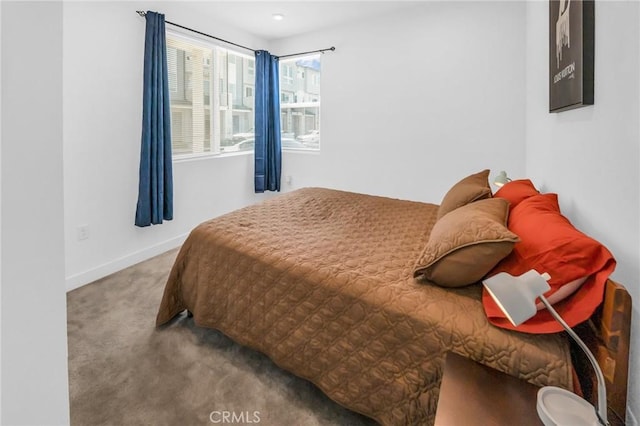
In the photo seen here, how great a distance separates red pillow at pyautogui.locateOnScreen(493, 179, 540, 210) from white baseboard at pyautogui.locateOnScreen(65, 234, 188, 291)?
306 cm

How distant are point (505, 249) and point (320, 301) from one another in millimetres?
769

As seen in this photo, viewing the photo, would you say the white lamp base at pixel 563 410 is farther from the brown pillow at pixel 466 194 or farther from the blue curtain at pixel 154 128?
the blue curtain at pixel 154 128

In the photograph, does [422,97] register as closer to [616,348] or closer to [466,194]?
[466,194]

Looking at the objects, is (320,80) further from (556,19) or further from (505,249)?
(505,249)

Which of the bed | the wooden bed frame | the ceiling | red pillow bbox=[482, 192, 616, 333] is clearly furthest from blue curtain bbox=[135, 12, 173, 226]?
the wooden bed frame

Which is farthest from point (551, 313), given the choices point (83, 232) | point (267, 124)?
point (267, 124)

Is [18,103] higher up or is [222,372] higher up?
[18,103]

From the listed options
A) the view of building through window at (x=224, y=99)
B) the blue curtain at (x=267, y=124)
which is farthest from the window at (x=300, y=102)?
the blue curtain at (x=267, y=124)

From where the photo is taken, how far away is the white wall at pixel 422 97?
131 inches

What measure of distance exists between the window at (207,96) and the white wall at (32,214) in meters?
3.30

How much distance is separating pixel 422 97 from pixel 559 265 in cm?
299

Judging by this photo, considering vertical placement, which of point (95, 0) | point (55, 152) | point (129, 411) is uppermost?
point (95, 0)

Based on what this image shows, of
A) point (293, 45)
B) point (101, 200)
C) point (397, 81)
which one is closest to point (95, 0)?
point (101, 200)

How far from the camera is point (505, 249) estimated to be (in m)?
1.25
